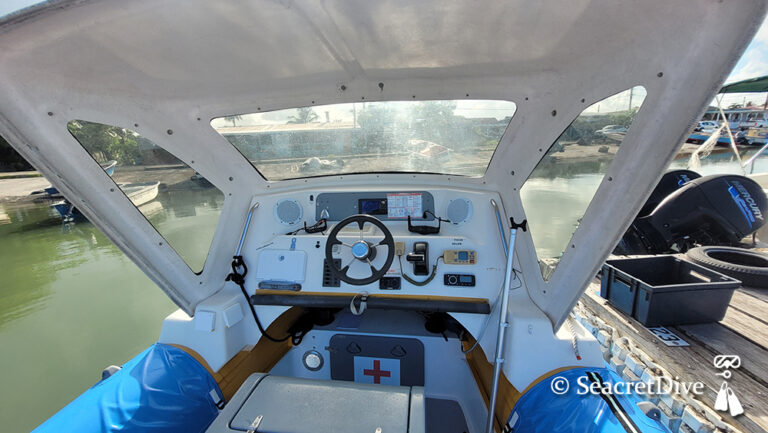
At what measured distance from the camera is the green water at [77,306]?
1999 mm

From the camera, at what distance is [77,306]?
4457 millimetres

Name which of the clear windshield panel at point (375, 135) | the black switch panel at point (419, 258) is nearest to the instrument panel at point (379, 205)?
the clear windshield panel at point (375, 135)

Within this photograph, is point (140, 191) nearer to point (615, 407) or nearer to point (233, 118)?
point (233, 118)

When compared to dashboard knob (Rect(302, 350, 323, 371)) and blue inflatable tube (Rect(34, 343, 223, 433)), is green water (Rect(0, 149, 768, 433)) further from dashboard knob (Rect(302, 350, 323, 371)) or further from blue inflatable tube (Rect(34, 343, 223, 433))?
dashboard knob (Rect(302, 350, 323, 371))

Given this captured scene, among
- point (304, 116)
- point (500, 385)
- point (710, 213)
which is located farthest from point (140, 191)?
point (710, 213)

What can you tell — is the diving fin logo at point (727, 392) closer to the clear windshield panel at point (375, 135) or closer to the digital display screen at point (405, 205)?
the clear windshield panel at point (375, 135)

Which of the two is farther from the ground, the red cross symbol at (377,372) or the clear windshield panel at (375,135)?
the clear windshield panel at (375,135)

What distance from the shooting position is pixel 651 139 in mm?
1027

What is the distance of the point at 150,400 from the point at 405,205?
1796 mm

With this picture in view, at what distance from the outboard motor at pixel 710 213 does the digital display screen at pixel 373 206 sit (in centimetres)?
356

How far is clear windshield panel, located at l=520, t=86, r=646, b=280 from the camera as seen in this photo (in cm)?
125

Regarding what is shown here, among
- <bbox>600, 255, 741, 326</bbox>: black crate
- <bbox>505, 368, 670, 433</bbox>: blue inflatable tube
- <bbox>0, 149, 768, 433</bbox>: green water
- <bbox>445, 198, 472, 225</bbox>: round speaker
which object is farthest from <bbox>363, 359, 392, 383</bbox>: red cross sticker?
<bbox>600, 255, 741, 326</bbox>: black crate

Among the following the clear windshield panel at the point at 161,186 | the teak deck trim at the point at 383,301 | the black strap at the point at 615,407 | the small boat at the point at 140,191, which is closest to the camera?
the black strap at the point at 615,407

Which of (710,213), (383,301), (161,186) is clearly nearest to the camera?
(161,186)
